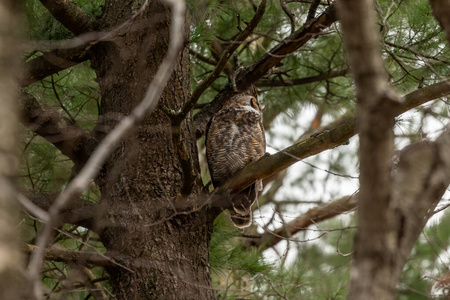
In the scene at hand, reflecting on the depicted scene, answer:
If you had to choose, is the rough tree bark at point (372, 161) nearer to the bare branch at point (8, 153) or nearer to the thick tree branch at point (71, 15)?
the bare branch at point (8, 153)

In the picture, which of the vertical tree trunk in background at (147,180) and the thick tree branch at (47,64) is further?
the thick tree branch at (47,64)

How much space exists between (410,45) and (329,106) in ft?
4.60

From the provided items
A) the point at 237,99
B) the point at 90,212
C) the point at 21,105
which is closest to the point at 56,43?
the point at 21,105

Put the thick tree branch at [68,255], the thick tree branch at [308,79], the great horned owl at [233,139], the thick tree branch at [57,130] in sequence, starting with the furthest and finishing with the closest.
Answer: the thick tree branch at [308,79], the great horned owl at [233,139], the thick tree branch at [57,130], the thick tree branch at [68,255]

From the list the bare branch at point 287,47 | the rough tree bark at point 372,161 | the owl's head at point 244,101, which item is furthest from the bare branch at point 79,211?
the rough tree bark at point 372,161

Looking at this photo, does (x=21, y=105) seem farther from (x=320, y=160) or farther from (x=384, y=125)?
(x=320, y=160)

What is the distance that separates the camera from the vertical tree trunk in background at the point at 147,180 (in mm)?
2602

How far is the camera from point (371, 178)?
1160 mm

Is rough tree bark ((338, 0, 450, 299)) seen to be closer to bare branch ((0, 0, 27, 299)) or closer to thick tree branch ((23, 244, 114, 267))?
bare branch ((0, 0, 27, 299))

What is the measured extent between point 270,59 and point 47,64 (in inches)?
44.7

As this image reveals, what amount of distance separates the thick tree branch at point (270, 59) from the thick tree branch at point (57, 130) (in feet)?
2.63

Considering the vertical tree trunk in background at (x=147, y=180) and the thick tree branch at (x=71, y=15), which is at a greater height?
the thick tree branch at (x=71, y=15)

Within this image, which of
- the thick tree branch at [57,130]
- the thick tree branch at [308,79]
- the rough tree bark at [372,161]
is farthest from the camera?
the thick tree branch at [308,79]

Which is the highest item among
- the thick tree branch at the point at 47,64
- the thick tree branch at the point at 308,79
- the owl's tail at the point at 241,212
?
the thick tree branch at the point at 308,79
